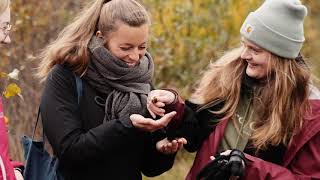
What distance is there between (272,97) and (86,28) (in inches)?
37.8

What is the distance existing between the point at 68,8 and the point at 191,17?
2.10 m

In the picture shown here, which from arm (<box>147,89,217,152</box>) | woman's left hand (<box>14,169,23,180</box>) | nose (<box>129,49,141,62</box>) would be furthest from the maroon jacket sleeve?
woman's left hand (<box>14,169,23,180</box>)

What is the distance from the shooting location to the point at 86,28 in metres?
3.89

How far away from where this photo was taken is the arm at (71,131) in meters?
3.69

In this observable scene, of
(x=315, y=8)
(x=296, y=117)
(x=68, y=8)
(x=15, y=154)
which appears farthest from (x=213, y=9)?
(x=296, y=117)

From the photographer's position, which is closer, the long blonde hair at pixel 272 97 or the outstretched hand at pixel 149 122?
the outstretched hand at pixel 149 122

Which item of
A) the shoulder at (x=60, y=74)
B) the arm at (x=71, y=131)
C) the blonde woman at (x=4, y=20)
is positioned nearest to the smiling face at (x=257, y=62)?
the arm at (x=71, y=131)

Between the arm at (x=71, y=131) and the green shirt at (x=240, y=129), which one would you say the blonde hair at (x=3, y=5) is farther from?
the green shirt at (x=240, y=129)

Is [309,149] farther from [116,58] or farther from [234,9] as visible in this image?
[234,9]

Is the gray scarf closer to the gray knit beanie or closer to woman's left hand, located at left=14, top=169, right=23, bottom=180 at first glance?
woman's left hand, located at left=14, top=169, right=23, bottom=180

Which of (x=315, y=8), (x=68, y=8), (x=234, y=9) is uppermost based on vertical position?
(x=68, y=8)

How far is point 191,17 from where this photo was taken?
864cm

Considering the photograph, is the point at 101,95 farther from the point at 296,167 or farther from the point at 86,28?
the point at 296,167

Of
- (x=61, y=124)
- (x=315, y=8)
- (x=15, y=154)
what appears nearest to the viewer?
(x=61, y=124)
